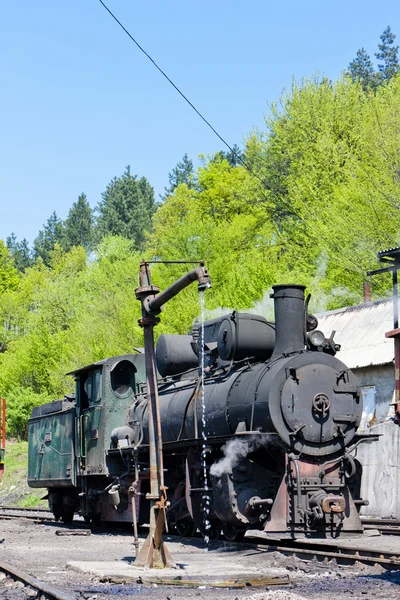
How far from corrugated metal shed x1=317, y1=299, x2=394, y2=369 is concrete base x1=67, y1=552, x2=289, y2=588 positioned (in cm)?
1131

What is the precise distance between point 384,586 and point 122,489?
872 centimetres

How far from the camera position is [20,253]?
105m

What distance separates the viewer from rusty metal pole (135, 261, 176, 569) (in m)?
10.9

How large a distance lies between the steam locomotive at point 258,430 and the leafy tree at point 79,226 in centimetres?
8070

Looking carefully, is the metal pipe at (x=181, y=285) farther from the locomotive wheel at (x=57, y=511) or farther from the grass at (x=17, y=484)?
the grass at (x=17, y=484)

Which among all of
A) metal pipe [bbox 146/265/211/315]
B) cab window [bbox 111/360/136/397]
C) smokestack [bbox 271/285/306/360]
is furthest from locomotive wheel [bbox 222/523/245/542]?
cab window [bbox 111/360/136/397]

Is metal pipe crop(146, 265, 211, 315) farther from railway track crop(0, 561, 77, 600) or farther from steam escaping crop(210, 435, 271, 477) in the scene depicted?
railway track crop(0, 561, 77, 600)

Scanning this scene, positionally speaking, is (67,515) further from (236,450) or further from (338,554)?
(338,554)

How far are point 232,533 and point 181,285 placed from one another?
4.68 m

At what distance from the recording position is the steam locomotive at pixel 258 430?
12656 millimetres

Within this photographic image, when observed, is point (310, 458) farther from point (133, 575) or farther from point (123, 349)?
point (123, 349)

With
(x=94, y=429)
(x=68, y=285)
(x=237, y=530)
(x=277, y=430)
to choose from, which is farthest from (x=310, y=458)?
(x=68, y=285)

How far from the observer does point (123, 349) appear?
121ft

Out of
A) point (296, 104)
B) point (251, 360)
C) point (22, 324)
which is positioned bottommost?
point (251, 360)
